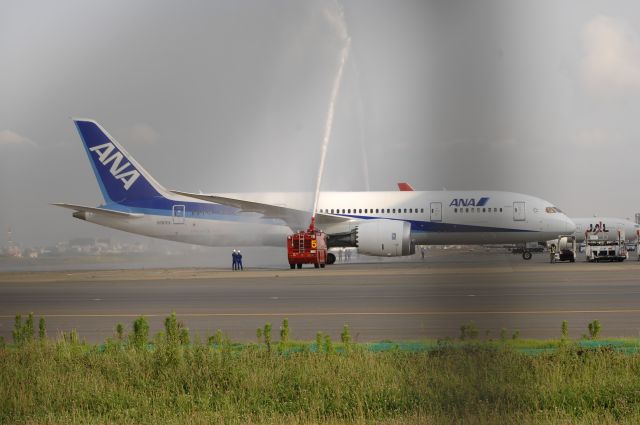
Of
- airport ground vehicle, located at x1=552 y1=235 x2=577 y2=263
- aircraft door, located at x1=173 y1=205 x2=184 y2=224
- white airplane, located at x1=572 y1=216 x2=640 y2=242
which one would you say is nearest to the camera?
aircraft door, located at x1=173 y1=205 x2=184 y2=224

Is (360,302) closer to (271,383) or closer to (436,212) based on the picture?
(271,383)

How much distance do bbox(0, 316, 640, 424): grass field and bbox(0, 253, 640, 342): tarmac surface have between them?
2.55 ft

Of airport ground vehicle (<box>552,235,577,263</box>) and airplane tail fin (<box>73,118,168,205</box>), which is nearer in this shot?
airplane tail fin (<box>73,118,168,205</box>)

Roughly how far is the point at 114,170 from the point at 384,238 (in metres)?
22.0

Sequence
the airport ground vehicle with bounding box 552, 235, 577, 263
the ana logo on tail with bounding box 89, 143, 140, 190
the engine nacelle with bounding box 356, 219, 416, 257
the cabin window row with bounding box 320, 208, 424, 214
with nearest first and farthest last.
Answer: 1. the engine nacelle with bounding box 356, 219, 416, 257
2. the cabin window row with bounding box 320, 208, 424, 214
3. the ana logo on tail with bounding box 89, 143, 140, 190
4. the airport ground vehicle with bounding box 552, 235, 577, 263

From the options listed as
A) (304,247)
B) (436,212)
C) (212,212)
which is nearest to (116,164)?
(212,212)

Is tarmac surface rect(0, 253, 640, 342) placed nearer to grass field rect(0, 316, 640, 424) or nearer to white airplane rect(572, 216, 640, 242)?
grass field rect(0, 316, 640, 424)

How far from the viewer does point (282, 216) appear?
61.6 metres

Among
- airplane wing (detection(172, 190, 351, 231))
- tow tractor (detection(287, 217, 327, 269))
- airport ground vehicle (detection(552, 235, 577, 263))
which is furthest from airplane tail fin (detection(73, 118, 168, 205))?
airport ground vehicle (detection(552, 235, 577, 263))

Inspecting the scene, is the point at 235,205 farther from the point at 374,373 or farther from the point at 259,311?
the point at 374,373

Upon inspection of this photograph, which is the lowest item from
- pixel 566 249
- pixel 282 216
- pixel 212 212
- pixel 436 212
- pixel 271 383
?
pixel 271 383

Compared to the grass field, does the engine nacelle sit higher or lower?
higher

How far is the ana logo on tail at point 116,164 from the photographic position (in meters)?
65.2

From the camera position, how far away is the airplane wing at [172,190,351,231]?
59312 millimetres
